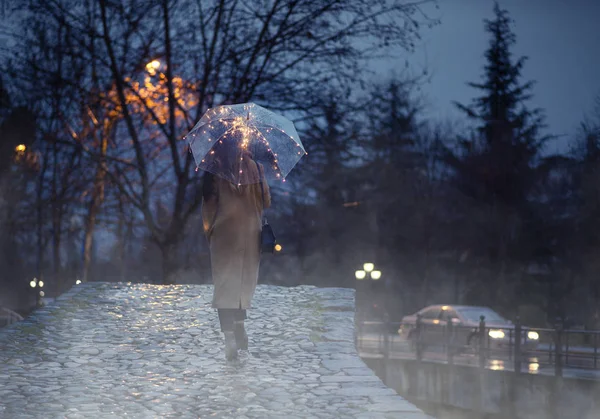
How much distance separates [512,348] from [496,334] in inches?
36.6

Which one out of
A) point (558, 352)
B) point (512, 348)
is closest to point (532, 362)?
point (558, 352)

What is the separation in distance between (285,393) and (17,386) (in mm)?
Answer: 2326

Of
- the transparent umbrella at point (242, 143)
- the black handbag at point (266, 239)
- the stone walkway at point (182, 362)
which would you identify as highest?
the transparent umbrella at point (242, 143)

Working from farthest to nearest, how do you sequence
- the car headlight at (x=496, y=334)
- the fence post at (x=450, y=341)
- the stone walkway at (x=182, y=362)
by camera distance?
1. the fence post at (x=450, y=341)
2. the car headlight at (x=496, y=334)
3. the stone walkway at (x=182, y=362)

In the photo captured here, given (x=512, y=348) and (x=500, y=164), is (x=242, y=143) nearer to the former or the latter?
(x=512, y=348)

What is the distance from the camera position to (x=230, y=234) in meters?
9.23

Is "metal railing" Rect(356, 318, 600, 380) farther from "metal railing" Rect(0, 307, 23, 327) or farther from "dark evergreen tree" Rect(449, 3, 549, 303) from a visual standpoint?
"dark evergreen tree" Rect(449, 3, 549, 303)

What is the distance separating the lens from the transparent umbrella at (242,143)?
9164 mm

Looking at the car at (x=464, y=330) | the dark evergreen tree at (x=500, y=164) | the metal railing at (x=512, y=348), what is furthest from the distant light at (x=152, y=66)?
the dark evergreen tree at (x=500, y=164)

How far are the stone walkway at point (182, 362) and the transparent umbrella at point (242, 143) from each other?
6.32 feet

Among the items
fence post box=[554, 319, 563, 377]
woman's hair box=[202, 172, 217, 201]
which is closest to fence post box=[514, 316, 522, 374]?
fence post box=[554, 319, 563, 377]

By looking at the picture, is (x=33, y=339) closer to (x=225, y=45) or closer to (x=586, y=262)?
(x=225, y=45)

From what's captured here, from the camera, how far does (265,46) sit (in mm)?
18188

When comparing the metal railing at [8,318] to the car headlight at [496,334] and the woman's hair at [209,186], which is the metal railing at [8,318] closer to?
the car headlight at [496,334]
